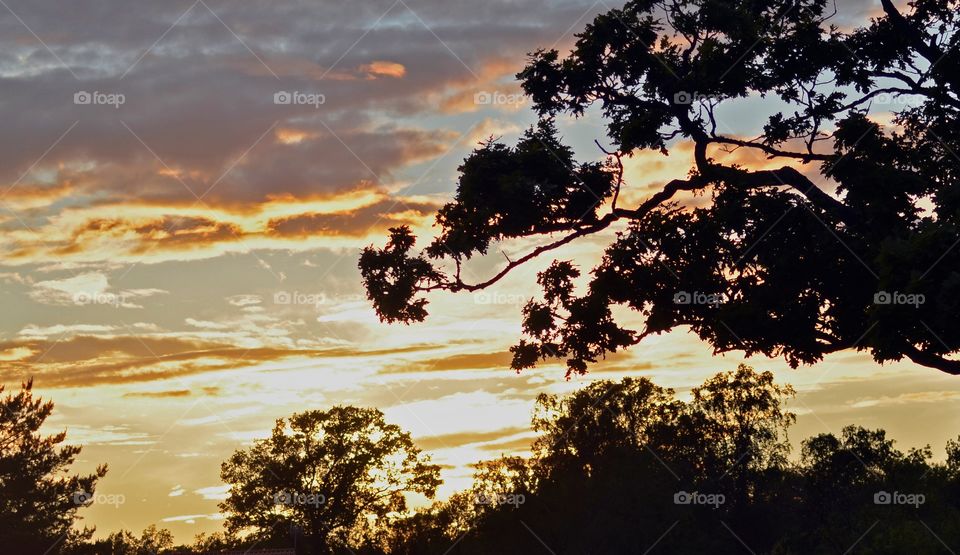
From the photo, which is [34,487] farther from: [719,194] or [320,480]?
[719,194]

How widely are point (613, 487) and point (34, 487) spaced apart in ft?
121

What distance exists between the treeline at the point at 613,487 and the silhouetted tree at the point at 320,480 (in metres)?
0.09

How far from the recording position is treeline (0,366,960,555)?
7038 centimetres

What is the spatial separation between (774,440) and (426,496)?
82.8 feet

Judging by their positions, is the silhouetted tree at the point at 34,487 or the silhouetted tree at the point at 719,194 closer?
the silhouetted tree at the point at 719,194

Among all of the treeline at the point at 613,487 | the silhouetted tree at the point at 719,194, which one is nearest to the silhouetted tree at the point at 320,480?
the treeline at the point at 613,487

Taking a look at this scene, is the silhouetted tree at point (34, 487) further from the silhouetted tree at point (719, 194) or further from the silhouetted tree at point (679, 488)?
the silhouetted tree at point (719, 194)

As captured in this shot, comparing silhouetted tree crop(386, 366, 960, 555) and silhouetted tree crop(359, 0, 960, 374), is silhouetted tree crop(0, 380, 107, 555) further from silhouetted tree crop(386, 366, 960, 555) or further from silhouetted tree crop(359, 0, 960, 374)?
silhouetted tree crop(359, 0, 960, 374)

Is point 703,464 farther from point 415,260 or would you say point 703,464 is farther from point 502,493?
point 415,260

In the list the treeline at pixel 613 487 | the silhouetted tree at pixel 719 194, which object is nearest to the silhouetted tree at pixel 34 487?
the treeline at pixel 613 487

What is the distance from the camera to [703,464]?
72812 millimetres

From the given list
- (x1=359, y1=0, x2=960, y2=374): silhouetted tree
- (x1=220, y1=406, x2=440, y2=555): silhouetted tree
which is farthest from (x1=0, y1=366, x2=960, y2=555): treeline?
(x1=359, y1=0, x2=960, y2=374): silhouetted tree

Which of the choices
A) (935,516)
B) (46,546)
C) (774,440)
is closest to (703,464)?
(774,440)

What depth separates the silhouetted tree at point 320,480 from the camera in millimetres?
74312
